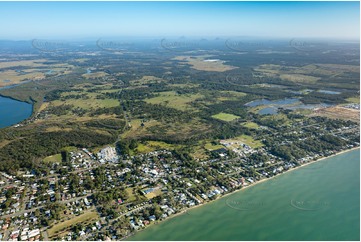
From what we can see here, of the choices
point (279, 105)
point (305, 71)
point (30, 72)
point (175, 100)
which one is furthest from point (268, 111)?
point (30, 72)

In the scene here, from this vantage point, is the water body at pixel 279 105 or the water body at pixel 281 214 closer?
the water body at pixel 281 214

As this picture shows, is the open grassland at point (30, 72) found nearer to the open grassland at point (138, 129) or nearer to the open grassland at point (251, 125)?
the open grassland at point (138, 129)

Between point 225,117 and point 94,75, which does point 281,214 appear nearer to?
point 225,117

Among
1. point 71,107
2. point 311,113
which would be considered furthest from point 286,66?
point 71,107

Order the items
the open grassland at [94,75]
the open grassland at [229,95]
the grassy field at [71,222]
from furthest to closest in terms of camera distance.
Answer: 1. the open grassland at [94,75]
2. the open grassland at [229,95]
3. the grassy field at [71,222]

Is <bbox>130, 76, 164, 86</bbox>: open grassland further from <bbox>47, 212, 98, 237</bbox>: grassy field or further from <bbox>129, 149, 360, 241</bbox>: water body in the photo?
<bbox>47, 212, 98, 237</bbox>: grassy field

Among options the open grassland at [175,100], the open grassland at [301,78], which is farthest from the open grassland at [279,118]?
the open grassland at [301,78]
